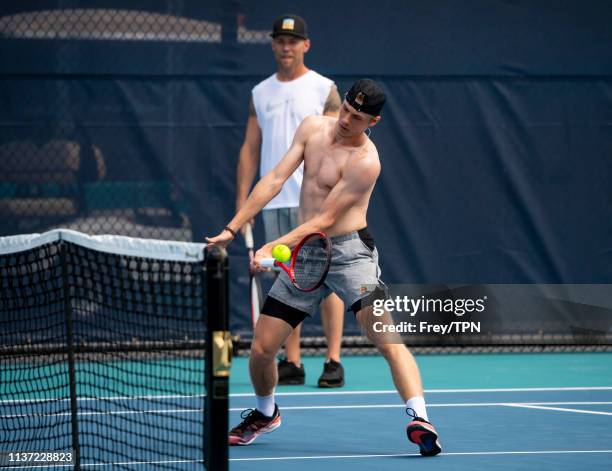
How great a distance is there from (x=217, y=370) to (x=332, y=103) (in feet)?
13.9

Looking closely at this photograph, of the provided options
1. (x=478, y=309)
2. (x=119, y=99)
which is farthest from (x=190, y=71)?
(x=478, y=309)

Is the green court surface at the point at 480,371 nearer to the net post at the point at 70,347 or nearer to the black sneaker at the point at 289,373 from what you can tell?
the black sneaker at the point at 289,373

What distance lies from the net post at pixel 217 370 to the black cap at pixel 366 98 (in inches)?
76.8

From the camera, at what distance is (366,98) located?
5605mm

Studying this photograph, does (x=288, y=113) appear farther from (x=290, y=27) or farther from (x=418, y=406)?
(x=418, y=406)

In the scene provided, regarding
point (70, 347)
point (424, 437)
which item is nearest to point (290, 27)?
point (424, 437)

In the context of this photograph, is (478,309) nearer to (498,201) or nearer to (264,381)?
(498,201)

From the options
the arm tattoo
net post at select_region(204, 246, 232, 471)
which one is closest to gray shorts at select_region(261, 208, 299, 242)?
the arm tattoo

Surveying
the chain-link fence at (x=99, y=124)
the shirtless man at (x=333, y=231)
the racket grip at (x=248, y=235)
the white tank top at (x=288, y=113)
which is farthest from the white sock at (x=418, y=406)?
the chain-link fence at (x=99, y=124)

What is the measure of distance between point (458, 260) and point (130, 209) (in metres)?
2.37

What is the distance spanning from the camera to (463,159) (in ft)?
30.6

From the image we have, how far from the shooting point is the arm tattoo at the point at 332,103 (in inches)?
309

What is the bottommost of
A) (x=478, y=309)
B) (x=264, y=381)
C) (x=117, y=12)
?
(x=478, y=309)

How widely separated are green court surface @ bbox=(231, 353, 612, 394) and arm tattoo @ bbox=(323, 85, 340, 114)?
1.68 metres
